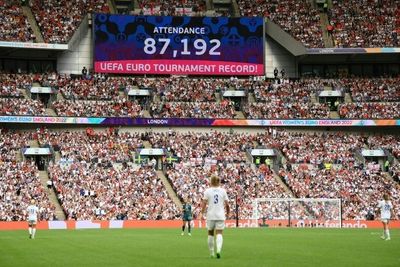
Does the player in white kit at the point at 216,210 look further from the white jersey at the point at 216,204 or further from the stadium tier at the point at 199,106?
the stadium tier at the point at 199,106

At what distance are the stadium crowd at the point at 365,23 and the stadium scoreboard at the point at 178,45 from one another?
8.69 meters

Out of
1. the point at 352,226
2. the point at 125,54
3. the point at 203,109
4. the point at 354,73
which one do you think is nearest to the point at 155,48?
the point at 125,54

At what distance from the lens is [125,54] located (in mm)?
91500

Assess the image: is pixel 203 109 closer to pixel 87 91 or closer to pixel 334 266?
pixel 87 91

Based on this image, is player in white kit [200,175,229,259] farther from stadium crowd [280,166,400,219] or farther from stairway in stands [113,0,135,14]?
stairway in stands [113,0,135,14]

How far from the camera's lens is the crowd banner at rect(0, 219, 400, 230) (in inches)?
2552

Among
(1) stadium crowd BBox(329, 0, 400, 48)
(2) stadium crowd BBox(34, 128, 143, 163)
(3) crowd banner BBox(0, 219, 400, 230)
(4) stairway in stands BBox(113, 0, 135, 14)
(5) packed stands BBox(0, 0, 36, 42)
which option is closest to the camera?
(3) crowd banner BBox(0, 219, 400, 230)

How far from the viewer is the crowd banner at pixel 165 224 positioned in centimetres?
6481

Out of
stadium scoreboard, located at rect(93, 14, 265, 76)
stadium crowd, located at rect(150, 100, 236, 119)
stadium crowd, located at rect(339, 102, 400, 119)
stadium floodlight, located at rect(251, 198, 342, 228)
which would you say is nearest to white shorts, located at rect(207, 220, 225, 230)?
stadium floodlight, located at rect(251, 198, 342, 228)

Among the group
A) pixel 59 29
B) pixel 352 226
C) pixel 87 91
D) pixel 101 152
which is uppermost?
pixel 59 29

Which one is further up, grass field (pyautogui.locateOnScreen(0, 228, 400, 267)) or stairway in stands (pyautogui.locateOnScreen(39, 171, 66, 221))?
stairway in stands (pyautogui.locateOnScreen(39, 171, 66, 221))

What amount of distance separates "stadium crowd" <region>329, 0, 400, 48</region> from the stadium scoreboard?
8.69 metres

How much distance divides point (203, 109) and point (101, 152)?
12.7m

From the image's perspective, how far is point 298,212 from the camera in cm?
7125
